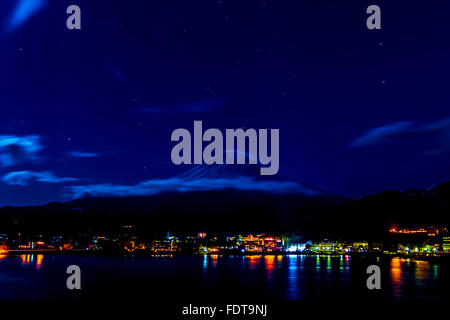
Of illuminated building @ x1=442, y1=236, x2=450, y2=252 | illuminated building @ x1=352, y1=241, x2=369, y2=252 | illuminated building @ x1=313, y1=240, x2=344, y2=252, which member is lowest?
illuminated building @ x1=313, y1=240, x2=344, y2=252

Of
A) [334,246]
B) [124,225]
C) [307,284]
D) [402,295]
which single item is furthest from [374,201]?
[402,295]

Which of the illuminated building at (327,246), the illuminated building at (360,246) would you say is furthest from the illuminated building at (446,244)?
the illuminated building at (327,246)

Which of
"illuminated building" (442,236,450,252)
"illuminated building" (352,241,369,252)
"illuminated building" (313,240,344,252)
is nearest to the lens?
"illuminated building" (442,236,450,252)

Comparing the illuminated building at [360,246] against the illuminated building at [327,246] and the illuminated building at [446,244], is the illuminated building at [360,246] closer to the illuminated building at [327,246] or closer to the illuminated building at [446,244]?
the illuminated building at [327,246]

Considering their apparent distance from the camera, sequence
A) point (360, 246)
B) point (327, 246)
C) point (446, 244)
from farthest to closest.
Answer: point (327, 246) < point (360, 246) < point (446, 244)

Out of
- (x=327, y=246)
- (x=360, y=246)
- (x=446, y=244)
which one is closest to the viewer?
(x=446, y=244)

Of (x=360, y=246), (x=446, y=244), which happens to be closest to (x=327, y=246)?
(x=360, y=246)

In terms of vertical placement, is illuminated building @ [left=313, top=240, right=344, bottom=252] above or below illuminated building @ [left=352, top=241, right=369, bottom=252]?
below

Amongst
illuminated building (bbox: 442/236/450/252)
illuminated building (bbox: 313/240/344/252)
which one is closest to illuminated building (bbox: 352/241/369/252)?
illuminated building (bbox: 313/240/344/252)

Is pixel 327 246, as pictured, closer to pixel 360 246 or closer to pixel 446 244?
pixel 360 246

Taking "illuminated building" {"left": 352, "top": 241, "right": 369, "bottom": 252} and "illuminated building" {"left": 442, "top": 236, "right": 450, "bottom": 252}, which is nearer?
"illuminated building" {"left": 442, "top": 236, "right": 450, "bottom": 252}

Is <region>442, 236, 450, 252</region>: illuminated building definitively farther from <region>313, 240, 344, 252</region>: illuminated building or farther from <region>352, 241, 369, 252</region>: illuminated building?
<region>313, 240, 344, 252</region>: illuminated building

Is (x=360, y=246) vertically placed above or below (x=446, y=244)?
below
